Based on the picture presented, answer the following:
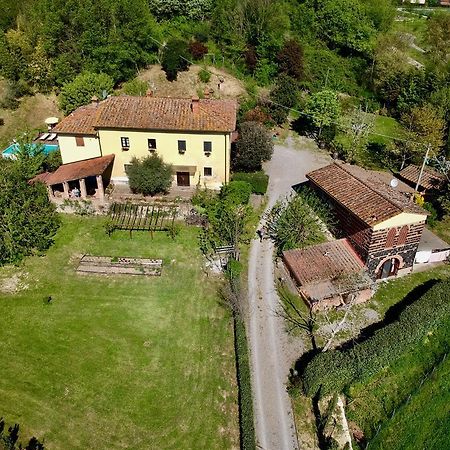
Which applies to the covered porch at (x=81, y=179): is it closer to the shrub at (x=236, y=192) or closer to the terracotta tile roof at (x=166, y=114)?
the terracotta tile roof at (x=166, y=114)

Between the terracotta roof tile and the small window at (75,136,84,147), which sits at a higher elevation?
the terracotta roof tile

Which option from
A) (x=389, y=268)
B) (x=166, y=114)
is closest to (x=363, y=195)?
(x=389, y=268)

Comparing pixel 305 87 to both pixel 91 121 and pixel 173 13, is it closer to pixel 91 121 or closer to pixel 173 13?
pixel 173 13

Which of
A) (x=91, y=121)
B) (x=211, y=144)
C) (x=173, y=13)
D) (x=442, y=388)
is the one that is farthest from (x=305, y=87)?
(x=442, y=388)

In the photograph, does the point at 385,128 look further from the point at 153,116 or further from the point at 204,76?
the point at 153,116

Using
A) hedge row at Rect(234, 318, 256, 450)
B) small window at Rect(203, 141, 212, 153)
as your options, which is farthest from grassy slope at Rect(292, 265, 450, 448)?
small window at Rect(203, 141, 212, 153)

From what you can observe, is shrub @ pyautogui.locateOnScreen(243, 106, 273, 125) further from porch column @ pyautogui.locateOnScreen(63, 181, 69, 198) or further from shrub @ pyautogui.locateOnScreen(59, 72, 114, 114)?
porch column @ pyautogui.locateOnScreen(63, 181, 69, 198)
